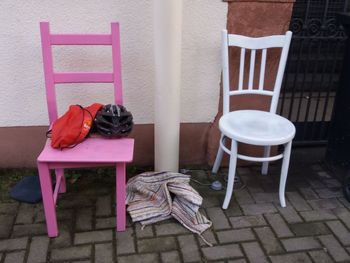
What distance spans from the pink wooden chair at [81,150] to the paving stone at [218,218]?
0.62 m

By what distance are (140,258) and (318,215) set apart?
1308mm

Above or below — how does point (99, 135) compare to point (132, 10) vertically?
below

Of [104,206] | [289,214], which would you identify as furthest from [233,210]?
[104,206]

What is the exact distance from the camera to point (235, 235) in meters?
2.45

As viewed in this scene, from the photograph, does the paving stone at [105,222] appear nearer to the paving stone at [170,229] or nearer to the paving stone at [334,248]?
the paving stone at [170,229]

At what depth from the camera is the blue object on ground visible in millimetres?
2449

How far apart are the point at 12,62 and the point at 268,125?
1.90 meters

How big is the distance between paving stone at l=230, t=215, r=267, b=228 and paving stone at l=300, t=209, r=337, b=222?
0.32m

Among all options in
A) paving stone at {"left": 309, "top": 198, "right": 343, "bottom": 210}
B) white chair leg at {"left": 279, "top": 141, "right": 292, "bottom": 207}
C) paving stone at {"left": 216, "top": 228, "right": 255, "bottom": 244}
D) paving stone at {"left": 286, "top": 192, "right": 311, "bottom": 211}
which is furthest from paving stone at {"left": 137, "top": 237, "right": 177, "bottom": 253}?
paving stone at {"left": 309, "top": 198, "right": 343, "bottom": 210}

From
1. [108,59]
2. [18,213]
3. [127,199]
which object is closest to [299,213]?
[127,199]

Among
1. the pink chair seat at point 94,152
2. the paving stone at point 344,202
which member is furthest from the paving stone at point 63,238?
the paving stone at point 344,202

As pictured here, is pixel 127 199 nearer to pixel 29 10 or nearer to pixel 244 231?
pixel 244 231

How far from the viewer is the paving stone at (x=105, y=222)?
248cm

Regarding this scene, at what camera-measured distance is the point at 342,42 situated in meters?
3.26
